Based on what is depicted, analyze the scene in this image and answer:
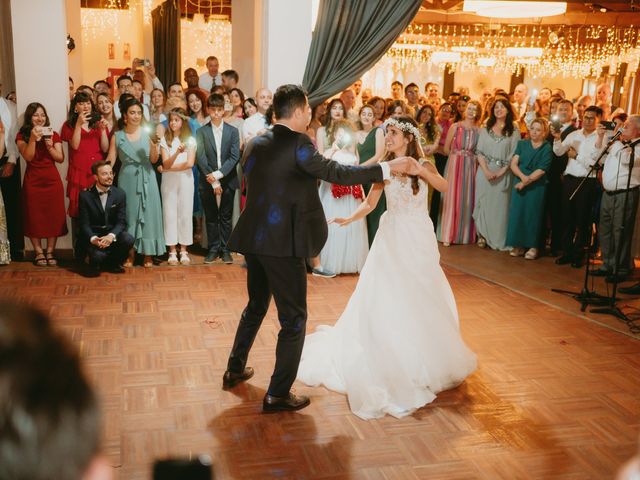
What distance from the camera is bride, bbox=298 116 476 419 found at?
3582 millimetres

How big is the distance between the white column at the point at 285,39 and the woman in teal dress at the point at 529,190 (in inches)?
98.3

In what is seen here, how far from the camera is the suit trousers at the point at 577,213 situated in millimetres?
6750

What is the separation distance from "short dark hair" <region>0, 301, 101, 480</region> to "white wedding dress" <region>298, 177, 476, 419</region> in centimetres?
297

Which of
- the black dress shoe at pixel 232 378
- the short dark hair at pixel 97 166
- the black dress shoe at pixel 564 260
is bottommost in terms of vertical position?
the black dress shoe at pixel 564 260

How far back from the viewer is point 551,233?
24.5ft

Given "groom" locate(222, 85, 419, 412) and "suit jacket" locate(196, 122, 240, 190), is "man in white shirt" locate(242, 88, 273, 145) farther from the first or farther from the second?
"groom" locate(222, 85, 419, 412)

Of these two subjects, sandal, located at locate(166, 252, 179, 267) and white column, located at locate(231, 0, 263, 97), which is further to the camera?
white column, located at locate(231, 0, 263, 97)

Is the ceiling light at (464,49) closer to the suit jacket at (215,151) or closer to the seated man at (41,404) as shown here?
the suit jacket at (215,151)

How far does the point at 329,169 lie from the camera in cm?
321

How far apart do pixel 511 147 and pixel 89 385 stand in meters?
7.20

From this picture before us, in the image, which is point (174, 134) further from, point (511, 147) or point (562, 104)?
point (562, 104)

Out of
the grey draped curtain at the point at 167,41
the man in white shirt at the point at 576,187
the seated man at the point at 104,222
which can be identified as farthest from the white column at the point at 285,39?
the grey draped curtain at the point at 167,41

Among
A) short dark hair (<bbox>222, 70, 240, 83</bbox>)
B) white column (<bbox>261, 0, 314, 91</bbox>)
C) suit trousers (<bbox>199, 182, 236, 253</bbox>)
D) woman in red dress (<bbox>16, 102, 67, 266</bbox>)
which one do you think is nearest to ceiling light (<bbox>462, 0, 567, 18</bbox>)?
white column (<bbox>261, 0, 314, 91</bbox>)

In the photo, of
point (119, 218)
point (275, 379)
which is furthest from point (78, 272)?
point (275, 379)
